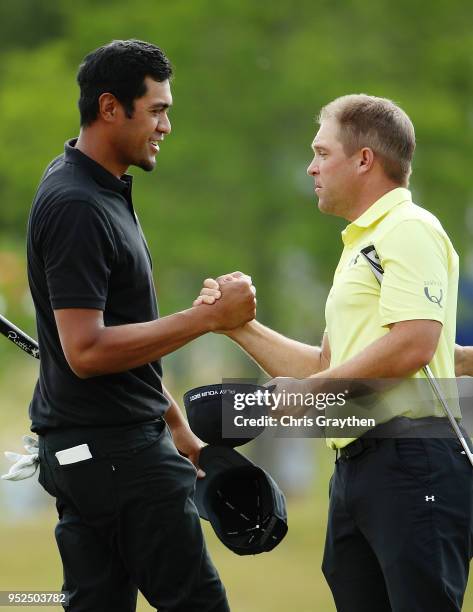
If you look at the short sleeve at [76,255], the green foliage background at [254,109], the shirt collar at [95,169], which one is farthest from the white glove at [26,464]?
the green foliage background at [254,109]

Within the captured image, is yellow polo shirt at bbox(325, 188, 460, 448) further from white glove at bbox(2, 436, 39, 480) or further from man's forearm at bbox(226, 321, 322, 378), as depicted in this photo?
white glove at bbox(2, 436, 39, 480)

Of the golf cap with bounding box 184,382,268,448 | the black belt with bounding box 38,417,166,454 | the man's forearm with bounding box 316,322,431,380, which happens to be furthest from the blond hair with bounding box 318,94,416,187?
the black belt with bounding box 38,417,166,454

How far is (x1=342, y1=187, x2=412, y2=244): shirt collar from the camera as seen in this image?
Result: 3906 millimetres

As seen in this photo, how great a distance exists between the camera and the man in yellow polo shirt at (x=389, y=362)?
12.1 ft

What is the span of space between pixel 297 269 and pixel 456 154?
8.21 ft

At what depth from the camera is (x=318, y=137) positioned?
410cm

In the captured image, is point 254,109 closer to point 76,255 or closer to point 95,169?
point 95,169

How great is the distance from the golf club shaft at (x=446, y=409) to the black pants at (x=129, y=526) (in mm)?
817

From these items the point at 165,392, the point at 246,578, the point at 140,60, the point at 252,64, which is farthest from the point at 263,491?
the point at 252,64

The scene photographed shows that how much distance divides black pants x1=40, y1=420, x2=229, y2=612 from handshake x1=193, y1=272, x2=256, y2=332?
0.40 m

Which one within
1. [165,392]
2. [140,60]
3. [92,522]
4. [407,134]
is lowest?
[92,522]

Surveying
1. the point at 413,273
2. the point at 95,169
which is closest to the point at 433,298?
the point at 413,273

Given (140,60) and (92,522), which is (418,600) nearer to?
(92,522)

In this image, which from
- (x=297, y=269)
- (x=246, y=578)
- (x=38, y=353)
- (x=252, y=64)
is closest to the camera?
(x=38, y=353)
